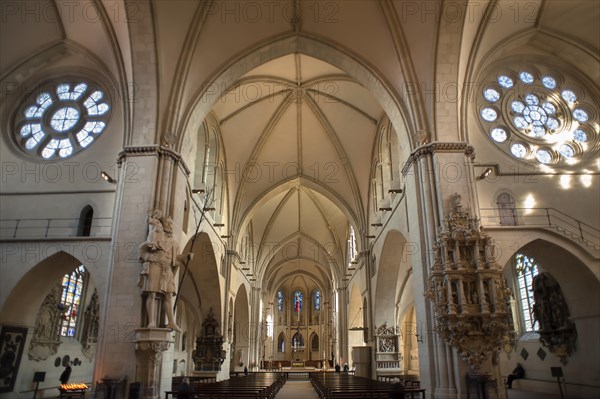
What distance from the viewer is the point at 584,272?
13.4 metres

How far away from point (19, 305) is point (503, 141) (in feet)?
55.1

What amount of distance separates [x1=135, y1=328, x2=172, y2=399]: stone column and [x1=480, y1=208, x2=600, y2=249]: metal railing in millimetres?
9978

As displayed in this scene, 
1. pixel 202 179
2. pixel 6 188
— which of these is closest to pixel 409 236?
pixel 202 179

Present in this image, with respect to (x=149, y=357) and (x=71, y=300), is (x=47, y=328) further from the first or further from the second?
(x=149, y=357)

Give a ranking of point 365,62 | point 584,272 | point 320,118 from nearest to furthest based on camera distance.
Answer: point 584,272 → point 365,62 → point 320,118

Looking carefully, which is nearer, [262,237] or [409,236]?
[409,236]

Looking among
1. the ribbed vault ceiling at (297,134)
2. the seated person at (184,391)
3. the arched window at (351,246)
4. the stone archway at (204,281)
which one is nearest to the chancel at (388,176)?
the ribbed vault ceiling at (297,134)

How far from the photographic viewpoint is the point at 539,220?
1405cm

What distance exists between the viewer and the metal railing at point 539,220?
543 inches

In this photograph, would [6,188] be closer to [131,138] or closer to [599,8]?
[131,138]

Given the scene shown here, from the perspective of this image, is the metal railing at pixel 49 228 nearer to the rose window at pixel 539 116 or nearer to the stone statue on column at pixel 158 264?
the stone statue on column at pixel 158 264

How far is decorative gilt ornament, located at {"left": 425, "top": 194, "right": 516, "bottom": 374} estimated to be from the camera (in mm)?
11000

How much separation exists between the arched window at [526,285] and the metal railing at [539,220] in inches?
164

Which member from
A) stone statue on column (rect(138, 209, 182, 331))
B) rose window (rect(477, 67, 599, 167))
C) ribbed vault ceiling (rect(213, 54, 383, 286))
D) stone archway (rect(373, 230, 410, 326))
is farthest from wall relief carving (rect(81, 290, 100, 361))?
rose window (rect(477, 67, 599, 167))
